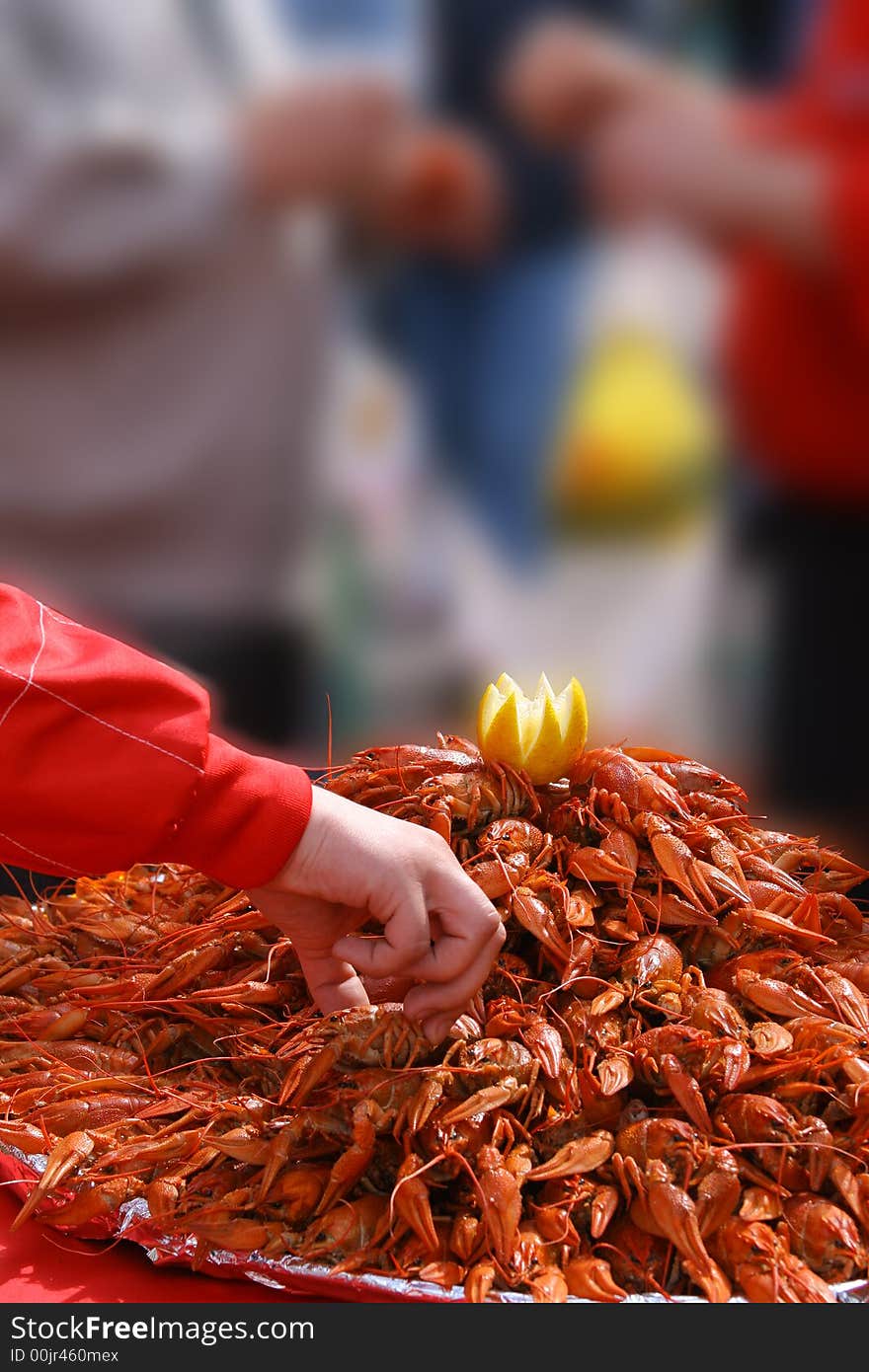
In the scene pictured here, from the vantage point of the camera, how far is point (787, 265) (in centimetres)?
159

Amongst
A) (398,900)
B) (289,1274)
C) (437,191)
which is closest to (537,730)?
(398,900)

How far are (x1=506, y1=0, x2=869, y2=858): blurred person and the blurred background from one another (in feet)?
0.09

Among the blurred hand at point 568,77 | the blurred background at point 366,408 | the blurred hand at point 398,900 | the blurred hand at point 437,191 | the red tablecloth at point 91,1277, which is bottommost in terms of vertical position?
the red tablecloth at point 91,1277

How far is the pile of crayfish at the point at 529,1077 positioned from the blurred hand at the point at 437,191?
840 mm

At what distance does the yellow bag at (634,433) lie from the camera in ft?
6.22

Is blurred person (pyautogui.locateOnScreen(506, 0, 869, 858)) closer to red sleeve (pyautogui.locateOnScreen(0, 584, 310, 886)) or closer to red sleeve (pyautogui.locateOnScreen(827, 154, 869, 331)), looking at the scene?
red sleeve (pyautogui.locateOnScreen(827, 154, 869, 331))

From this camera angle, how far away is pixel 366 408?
198 cm

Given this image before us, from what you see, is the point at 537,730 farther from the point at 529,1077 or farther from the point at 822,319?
the point at 822,319

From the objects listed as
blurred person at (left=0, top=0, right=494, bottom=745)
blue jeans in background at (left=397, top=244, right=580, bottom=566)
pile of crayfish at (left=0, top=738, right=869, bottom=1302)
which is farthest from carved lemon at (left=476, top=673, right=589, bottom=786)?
blurred person at (left=0, top=0, right=494, bottom=745)

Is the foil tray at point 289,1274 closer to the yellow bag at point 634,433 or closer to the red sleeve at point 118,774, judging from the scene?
the red sleeve at point 118,774

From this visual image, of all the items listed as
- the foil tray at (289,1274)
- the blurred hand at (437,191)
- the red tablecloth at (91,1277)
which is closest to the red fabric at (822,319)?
the blurred hand at (437,191)

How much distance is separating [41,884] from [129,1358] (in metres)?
1.49

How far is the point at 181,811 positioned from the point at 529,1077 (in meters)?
0.43

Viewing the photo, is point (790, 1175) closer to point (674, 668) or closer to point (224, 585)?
point (674, 668)
